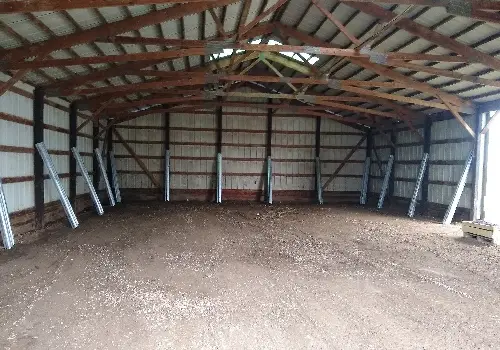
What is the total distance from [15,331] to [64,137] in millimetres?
8566

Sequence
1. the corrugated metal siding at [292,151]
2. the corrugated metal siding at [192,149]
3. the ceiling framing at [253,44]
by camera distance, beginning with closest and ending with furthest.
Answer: the ceiling framing at [253,44]
the corrugated metal siding at [192,149]
the corrugated metal siding at [292,151]

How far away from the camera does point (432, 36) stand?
24.7ft

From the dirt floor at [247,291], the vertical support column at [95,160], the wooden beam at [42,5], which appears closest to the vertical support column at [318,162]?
the dirt floor at [247,291]

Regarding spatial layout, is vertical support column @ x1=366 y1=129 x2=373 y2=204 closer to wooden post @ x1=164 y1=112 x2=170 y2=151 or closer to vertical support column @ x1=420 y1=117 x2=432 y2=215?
vertical support column @ x1=420 y1=117 x2=432 y2=215

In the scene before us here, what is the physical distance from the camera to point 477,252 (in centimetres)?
745

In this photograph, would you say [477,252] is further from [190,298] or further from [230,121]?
[230,121]

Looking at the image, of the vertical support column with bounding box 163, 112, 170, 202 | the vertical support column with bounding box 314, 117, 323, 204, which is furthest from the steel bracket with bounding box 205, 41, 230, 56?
the vertical support column with bounding box 314, 117, 323, 204

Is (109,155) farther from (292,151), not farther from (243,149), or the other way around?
(292,151)

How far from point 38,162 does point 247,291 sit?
660 centimetres

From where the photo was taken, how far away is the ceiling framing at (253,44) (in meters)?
6.43

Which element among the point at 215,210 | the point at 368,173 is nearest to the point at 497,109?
the point at 368,173

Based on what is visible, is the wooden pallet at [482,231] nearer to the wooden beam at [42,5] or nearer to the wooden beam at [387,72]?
the wooden beam at [387,72]

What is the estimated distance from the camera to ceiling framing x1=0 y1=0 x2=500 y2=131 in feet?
21.1

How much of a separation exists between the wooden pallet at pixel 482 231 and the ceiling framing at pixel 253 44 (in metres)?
3.03
